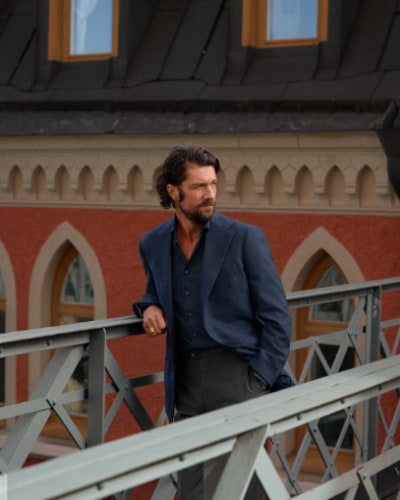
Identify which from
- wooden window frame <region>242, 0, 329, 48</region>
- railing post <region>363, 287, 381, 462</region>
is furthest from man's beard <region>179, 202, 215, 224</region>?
wooden window frame <region>242, 0, 329, 48</region>

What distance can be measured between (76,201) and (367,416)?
22.1 feet

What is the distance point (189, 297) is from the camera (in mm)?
4375

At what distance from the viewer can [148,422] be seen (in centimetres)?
491

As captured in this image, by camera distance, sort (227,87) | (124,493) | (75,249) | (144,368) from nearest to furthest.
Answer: (124,493), (227,87), (144,368), (75,249)

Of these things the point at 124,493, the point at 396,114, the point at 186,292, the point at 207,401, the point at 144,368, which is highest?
the point at 396,114

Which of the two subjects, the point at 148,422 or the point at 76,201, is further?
the point at 76,201

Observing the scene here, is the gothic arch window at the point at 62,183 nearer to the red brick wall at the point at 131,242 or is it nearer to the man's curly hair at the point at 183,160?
the red brick wall at the point at 131,242

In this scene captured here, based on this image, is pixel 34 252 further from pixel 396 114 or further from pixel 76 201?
pixel 396 114

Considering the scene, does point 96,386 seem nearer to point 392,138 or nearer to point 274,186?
point 392,138

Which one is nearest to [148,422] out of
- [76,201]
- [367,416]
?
[367,416]

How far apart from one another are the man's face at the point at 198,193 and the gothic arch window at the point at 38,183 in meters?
8.77

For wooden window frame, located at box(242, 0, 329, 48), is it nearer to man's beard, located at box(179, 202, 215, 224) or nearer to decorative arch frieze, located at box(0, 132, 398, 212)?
decorative arch frieze, located at box(0, 132, 398, 212)

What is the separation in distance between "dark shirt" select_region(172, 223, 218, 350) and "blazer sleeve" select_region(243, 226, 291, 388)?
16 centimetres

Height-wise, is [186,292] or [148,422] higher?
[186,292]
